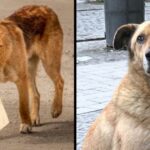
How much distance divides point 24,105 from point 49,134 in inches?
14.2

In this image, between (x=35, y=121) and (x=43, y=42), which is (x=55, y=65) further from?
(x=35, y=121)

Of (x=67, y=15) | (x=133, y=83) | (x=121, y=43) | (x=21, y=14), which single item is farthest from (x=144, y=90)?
(x=21, y=14)

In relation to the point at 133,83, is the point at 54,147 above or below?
below

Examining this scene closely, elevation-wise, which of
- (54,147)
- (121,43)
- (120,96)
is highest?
(121,43)

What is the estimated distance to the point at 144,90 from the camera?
14.3ft

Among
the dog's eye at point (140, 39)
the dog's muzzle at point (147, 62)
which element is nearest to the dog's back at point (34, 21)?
the dog's eye at point (140, 39)

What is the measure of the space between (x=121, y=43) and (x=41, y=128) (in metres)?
1.21

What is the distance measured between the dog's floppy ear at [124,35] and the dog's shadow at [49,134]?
999mm

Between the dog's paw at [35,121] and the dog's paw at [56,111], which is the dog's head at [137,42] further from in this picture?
the dog's paw at [35,121]

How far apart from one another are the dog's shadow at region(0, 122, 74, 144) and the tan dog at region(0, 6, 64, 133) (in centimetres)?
9

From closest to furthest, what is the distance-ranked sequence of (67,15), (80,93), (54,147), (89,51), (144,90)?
(144,90)
(67,15)
(54,147)
(80,93)
(89,51)

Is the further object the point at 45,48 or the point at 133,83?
the point at 45,48

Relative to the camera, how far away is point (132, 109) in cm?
435

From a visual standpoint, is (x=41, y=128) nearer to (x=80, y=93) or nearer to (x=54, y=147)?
(x=54, y=147)
